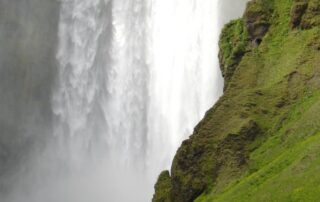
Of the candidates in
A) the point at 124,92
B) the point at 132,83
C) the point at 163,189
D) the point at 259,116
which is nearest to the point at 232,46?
the point at 259,116

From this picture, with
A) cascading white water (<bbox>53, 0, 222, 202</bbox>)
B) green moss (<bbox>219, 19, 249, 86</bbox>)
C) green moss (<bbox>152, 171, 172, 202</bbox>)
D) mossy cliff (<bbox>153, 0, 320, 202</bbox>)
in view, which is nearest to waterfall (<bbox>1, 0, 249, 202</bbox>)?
cascading white water (<bbox>53, 0, 222, 202</bbox>)

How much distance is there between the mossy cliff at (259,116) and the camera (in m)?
23.6

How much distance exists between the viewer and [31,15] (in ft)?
229

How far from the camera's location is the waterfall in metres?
46.8

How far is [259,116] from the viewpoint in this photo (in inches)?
1045

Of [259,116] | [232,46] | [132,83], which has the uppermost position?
[132,83]

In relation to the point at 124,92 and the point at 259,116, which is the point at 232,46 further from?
the point at 124,92

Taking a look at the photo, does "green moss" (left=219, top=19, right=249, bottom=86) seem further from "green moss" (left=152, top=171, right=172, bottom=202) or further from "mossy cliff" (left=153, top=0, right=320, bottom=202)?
"green moss" (left=152, top=171, right=172, bottom=202)

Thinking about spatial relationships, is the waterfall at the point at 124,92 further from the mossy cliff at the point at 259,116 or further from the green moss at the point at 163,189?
the green moss at the point at 163,189

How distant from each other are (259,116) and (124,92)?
32.2 meters

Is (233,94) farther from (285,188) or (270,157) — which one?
(285,188)

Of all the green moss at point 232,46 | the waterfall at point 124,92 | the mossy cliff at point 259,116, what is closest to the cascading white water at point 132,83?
the waterfall at point 124,92

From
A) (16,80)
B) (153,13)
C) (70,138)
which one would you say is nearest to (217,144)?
(153,13)

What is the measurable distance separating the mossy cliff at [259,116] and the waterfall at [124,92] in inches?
523
